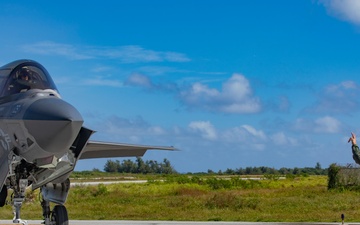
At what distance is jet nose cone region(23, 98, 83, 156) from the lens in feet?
33.7

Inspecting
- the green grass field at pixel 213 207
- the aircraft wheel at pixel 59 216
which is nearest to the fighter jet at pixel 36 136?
the aircraft wheel at pixel 59 216

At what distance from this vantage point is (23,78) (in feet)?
40.8

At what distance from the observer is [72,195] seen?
1724 inches

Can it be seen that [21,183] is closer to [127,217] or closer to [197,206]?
[127,217]

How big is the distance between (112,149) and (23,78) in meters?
5.52

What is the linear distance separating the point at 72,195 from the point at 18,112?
3342 centimetres

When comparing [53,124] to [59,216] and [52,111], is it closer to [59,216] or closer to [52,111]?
[52,111]

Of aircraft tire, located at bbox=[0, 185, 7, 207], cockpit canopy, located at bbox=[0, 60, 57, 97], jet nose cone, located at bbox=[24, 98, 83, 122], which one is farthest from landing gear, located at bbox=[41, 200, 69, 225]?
jet nose cone, located at bbox=[24, 98, 83, 122]

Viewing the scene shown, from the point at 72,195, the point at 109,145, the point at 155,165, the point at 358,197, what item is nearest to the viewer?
the point at 109,145

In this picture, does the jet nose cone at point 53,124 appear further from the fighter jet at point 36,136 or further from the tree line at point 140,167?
the tree line at point 140,167

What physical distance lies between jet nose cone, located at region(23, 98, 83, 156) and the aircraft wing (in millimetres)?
4483

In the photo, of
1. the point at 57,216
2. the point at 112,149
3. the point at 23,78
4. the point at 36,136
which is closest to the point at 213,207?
the point at 112,149

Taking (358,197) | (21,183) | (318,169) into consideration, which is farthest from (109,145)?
(318,169)

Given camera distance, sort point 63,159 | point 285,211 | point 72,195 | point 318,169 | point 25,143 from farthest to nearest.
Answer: point 318,169 < point 72,195 < point 285,211 < point 63,159 < point 25,143
